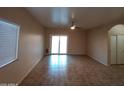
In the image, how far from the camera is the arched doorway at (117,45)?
6781 millimetres

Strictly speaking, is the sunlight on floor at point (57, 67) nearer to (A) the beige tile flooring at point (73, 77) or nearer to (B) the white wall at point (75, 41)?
(A) the beige tile flooring at point (73, 77)

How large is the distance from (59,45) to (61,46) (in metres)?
0.21

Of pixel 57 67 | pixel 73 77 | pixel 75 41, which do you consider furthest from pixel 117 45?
pixel 75 41

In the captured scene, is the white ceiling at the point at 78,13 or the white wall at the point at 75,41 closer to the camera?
the white ceiling at the point at 78,13

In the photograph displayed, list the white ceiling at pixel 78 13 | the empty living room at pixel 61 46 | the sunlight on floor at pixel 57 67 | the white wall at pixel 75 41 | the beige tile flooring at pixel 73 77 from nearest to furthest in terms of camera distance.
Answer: the empty living room at pixel 61 46 < the beige tile flooring at pixel 73 77 < the white ceiling at pixel 78 13 < the sunlight on floor at pixel 57 67 < the white wall at pixel 75 41

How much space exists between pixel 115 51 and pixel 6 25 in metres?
5.98

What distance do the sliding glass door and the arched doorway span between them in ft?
16.0

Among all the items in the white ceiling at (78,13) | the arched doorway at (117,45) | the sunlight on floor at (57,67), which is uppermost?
the white ceiling at (78,13)

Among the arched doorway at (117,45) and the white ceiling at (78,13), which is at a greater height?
the white ceiling at (78,13)

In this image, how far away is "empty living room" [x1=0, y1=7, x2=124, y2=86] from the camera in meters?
3.12

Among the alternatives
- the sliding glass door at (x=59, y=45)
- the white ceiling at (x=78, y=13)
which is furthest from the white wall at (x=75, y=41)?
the white ceiling at (x=78, y=13)

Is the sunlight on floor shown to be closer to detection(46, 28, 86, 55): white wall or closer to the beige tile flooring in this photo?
the beige tile flooring
